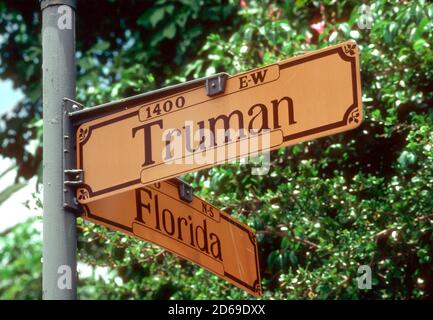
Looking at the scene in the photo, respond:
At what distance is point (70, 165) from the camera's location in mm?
2824

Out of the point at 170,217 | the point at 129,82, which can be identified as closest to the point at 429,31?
the point at 129,82

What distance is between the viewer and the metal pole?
2680 millimetres

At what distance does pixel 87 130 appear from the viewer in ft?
9.45

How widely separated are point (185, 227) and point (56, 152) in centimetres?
66

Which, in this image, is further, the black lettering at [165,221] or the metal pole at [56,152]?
the black lettering at [165,221]

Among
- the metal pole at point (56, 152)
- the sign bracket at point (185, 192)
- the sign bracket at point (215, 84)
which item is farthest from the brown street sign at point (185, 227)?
the sign bracket at point (215, 84)

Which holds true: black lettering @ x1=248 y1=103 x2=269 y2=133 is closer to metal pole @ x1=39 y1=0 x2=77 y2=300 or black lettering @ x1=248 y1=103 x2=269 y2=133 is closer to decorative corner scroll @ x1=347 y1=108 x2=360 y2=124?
decorative corner scroll @ x1=347 y1=108 x2=360 y2=124

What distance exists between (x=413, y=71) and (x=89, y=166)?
3.42 metres

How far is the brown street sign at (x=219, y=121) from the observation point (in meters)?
2.66

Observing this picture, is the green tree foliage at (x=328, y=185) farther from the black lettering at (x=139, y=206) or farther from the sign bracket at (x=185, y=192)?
the black lettering at (x=139, y=206)

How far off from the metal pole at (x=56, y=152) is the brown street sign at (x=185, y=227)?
15 centimetres
